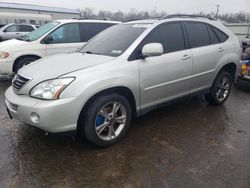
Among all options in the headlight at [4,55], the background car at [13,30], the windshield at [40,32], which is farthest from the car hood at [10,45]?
the background car at [13,30]

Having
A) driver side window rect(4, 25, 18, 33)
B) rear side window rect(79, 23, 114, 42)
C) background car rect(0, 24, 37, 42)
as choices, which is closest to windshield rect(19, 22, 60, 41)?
rear side window rect(79, 23, 114, 42)

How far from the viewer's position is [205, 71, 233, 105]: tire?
5035 millimetres

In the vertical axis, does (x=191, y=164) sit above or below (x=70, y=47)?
below

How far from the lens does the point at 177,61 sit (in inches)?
162

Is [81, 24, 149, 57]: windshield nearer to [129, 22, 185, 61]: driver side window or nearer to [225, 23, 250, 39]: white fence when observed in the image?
[129, 22, 185, 61]: driver side window

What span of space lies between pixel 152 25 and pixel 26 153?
261 cm

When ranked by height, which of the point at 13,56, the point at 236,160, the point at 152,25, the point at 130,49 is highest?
the point at 152,25

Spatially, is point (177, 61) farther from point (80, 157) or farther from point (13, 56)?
point (13, 56)

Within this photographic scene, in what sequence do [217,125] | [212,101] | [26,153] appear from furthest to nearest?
1. [212,101]
2. [217,125]
3. [26,153]

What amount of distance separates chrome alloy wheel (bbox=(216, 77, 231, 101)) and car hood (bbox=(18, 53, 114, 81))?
8.76 feet

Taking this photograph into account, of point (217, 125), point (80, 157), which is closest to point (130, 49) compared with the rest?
point (80, 157)

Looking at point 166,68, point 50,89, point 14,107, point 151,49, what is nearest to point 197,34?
point 166,68

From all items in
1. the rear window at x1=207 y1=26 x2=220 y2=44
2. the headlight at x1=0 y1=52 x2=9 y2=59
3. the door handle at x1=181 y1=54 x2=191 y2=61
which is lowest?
the headlight at x1=0 y1=52 x2=9 y2=59

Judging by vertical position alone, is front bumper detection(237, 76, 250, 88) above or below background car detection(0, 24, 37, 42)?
below
